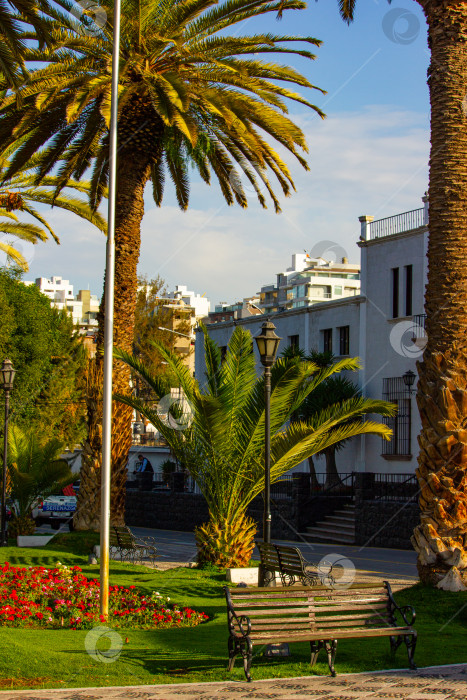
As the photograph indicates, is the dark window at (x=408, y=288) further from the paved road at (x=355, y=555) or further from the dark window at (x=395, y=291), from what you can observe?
the paved road at (x=355, y=555)

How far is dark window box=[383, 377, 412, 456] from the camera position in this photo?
29.3m

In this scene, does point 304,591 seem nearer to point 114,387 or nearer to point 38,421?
point 114,387

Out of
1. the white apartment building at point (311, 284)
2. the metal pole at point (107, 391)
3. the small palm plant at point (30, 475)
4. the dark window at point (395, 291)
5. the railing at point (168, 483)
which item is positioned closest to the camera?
the metal pole at point (107, 391)

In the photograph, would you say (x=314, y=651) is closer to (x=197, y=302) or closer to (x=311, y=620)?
(x=311, y=620)

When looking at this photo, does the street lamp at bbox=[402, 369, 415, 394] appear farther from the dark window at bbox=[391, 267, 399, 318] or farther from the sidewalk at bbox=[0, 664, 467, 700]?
the sidewalk at bbox=[0, 664, 467, 700]

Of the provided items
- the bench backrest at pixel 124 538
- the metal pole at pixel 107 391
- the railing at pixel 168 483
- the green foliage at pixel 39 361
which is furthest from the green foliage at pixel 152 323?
the metal pole at pixel 107 391

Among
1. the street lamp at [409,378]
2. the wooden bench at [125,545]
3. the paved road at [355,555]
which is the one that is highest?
the street lamp at [409,378]

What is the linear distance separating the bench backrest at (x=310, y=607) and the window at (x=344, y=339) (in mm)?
26008

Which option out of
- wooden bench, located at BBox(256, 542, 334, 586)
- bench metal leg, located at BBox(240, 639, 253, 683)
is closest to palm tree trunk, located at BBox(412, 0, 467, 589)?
wooden bench, located at BBox(256, 542, 334, 586)

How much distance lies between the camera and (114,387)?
711 inches

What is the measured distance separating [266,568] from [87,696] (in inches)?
259

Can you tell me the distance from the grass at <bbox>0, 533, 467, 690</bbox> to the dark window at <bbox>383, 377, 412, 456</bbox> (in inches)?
715

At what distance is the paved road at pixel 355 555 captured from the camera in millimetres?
18109

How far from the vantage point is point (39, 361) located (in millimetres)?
40625
